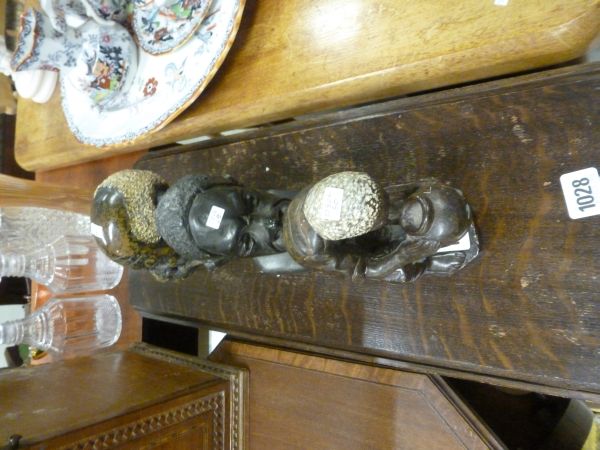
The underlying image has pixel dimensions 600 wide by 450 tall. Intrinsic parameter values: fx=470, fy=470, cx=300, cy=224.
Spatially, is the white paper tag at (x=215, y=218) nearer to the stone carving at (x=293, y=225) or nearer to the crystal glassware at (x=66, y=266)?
the stone carving at (x=293, y=225)

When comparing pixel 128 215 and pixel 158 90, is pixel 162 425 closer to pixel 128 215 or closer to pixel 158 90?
pixel 128 215

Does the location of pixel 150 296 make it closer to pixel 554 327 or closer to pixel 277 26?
pixel 277 26

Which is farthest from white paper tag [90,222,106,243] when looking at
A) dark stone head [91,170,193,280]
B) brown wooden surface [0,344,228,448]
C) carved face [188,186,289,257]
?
brown wooden surface [0,344,228,448]

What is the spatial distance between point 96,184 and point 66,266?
222mm

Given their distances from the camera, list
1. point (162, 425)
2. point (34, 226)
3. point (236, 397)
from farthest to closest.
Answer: point (34, 226) < point (236, 397) < point (162, 425)

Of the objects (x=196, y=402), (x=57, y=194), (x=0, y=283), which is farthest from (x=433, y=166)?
(x=0, y=283)

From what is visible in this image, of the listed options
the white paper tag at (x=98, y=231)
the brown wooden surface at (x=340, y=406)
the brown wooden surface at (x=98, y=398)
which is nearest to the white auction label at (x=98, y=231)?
the white paper tag at (x=98, y=231)

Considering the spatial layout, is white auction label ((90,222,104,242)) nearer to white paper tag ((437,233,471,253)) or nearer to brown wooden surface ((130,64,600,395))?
brown wooden surface ((130,64,600,395))

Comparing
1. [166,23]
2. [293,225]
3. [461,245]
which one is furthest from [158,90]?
[461,245]

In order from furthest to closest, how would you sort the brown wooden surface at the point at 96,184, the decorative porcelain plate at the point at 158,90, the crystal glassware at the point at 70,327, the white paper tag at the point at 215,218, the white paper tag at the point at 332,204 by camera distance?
the brown wooden surface at the point at 96,184 < the crystal glassware at the point at 70,327 < the decorative porcelain plate at the point at 158,90 < the white paper tag at the point at 215,218 < the white paper tag at the point at 332,204

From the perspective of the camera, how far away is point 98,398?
0.70 meters

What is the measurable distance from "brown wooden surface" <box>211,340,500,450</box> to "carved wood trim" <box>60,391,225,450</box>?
2.5 inches

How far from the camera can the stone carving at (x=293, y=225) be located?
0.45m

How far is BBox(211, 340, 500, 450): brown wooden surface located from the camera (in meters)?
0.64
